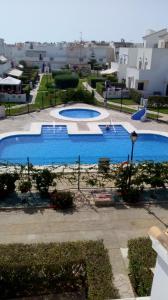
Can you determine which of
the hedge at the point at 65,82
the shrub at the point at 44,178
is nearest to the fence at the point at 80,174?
the shrub at the point at 44,178

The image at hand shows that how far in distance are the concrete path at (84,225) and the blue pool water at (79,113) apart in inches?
680

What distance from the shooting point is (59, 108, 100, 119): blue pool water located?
2911cm

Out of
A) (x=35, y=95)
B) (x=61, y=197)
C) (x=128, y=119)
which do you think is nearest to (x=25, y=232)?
(x=61, y=197)

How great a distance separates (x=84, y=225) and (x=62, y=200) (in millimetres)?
1580

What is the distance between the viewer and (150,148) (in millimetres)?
22359

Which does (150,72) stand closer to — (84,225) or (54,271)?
(84,225)

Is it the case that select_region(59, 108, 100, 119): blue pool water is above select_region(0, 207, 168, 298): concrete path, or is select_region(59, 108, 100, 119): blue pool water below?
above

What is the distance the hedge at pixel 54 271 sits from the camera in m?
7.47

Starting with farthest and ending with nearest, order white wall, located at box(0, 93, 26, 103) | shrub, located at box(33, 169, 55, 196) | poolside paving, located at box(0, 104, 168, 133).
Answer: white wall, located at box(0, 93, 26, 103), poolside paving, located at box(0, 104, 168, 133), shrub, located at box(33, 169, 55, 196)

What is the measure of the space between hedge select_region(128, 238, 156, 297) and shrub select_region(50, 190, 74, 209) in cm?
436

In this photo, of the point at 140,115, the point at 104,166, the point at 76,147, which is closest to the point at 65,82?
the point at 140,115

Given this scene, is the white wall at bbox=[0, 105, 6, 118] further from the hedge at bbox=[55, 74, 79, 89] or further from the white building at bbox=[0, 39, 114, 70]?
the white building at bbox=[0, 39, 114, 70]

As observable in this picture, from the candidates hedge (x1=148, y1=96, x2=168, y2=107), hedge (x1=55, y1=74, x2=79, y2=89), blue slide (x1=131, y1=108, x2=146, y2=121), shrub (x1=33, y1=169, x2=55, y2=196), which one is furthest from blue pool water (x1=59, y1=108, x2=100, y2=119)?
shrub (x1=33, y1=169, x2=55, y2=196)

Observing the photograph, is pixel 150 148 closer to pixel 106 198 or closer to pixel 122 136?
pixel 122 136
